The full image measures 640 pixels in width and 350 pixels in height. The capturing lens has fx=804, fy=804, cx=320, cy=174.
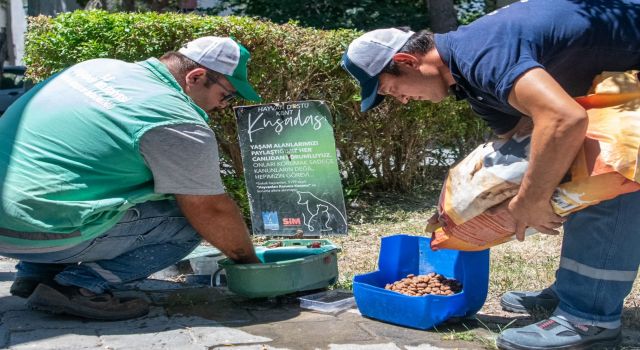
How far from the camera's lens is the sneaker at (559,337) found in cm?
309

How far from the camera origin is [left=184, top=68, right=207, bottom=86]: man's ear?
3.69 m

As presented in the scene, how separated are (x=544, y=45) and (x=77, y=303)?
A: 85.3 inches

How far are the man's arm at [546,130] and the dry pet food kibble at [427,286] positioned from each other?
76cm

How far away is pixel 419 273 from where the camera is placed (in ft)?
12.8

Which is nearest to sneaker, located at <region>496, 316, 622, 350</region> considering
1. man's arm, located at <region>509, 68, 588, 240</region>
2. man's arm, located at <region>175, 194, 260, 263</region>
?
man's arm, located at <region>509, 68, 588, 240</region>

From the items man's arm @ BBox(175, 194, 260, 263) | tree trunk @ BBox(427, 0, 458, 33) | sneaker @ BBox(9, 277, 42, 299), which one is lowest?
sneaker @ BBox(9, 277, 42, 299)

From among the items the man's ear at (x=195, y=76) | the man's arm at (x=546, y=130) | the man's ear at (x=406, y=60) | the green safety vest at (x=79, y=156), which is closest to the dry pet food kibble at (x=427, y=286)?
the man's arm at (x=546, y=130)

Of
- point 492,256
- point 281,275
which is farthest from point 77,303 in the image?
point 492,256

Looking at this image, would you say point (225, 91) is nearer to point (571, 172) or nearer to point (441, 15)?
point (571, 172)

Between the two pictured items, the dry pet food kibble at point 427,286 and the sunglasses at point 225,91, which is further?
Answer: the sunglasses at point 225,91

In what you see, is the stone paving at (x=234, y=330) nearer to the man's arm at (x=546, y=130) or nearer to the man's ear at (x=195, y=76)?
the man's arm at (x=546, y=130)

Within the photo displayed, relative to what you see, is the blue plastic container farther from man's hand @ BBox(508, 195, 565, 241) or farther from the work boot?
the work boot

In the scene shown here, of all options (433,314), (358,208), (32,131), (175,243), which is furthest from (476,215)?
(358,208)

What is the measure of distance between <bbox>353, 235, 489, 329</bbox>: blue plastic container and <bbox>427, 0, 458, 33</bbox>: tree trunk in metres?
9.87
